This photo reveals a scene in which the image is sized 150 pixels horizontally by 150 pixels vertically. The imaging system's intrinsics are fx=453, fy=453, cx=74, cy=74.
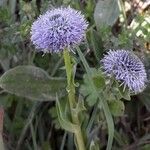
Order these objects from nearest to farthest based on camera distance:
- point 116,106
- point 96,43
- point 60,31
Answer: point 60,31 → point 116,106 → point 96,43

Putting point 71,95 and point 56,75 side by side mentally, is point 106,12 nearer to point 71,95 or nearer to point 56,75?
point 56,75

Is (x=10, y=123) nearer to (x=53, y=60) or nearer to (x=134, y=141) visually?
(x=53, y=60)

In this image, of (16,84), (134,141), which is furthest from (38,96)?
(134,141)

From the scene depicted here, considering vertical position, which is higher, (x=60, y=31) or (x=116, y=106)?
(x=60, y=31)

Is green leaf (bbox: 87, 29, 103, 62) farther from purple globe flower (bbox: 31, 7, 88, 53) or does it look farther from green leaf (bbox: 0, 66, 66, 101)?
purple globe flower (bbox: 31, 7, 88, 53)

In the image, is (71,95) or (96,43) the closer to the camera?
(71,95)

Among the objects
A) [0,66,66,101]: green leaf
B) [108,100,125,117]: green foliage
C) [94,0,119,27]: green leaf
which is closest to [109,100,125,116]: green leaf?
[108,100,125,117]: green foliage

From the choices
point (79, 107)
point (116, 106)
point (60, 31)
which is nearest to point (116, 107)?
point (116, 106)

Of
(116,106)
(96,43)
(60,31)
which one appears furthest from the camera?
(96,43)
